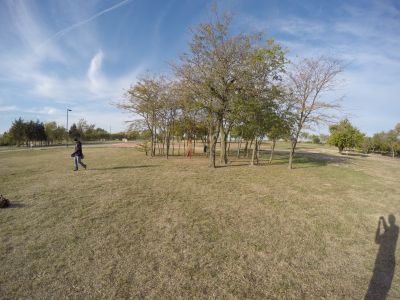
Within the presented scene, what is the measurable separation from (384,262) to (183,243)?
15.7ft

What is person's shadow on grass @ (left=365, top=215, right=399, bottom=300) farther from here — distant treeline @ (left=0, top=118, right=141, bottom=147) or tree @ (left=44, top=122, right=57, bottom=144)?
tree @ (left=44, top=122, right=57, bottom=144)

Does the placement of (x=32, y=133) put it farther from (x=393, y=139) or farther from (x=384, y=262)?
(x=393, y=139)

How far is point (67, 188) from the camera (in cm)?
961

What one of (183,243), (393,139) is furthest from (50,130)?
(393,139)

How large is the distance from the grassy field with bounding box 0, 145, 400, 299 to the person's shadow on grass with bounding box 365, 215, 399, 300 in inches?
4.3

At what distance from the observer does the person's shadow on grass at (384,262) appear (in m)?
4.29

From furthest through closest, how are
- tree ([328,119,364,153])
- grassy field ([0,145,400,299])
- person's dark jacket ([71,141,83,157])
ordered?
tree ([328,119,364,153]) → person's dark jacket ([71,141,83,157]) → grassy field ([0,145,400,299])

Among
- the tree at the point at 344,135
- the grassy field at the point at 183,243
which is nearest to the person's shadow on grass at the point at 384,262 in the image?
the grassy field at the point at 183,243

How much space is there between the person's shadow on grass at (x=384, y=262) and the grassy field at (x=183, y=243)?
0.11m

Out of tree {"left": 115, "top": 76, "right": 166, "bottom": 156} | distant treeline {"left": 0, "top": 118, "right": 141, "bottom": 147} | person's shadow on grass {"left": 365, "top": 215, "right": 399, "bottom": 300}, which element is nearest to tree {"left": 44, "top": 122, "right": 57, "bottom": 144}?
distant treeline {"left": 0, "top": 118, "right": 141, "bottom": 147}

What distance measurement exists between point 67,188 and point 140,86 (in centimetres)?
1499

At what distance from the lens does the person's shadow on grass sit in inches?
169

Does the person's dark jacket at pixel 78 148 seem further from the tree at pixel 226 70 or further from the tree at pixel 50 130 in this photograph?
the tree at pixel 50 130

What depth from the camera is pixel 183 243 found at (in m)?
5.61
